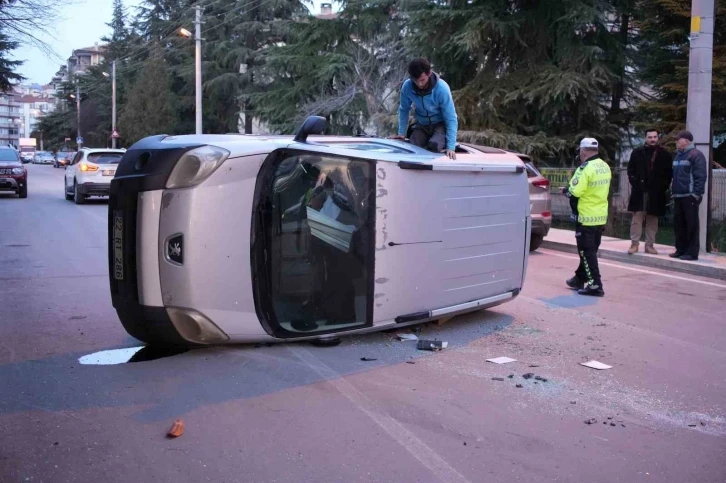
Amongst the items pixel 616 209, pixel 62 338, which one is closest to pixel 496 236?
pixel 62 338

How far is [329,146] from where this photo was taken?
5.91 meters

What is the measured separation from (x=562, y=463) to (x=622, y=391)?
4.91 feet

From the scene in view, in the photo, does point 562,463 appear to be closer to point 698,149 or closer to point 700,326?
point 700,326

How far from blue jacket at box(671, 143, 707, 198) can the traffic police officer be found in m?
3.23

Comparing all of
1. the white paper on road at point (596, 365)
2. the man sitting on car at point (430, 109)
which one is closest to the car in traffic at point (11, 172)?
the man sitting on car at point (430, 109)

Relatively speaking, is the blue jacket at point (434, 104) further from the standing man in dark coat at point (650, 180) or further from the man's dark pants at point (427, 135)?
the standing man in dark coat at point (650, 180)

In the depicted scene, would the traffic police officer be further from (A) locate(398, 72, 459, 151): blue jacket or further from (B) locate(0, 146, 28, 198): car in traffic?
(B) locate(0, 146, 28, 198): car in traffic

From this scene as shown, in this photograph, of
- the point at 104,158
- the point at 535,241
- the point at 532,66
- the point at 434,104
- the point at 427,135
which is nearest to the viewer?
the point at 434,104

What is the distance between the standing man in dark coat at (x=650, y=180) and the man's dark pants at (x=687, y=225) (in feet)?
0.87

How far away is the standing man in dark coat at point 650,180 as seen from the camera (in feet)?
38.6

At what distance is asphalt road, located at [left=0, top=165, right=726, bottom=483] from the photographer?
4.08 meters

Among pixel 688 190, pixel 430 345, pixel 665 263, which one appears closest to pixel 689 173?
pixel 688 190

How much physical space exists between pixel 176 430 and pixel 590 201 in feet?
19.2

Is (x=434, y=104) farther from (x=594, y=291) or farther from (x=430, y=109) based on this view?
(x=594, y=291)
